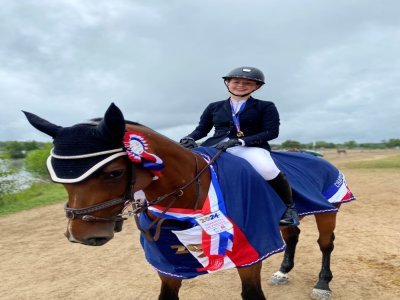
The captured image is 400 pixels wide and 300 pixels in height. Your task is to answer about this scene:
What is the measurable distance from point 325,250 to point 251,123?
226cm

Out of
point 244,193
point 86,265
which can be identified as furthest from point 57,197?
point 244,193

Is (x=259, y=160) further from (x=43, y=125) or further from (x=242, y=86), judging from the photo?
(x=43, y=125)

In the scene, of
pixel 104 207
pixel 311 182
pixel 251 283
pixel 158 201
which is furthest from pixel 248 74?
pixel 104 207

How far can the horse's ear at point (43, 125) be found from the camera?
222 cm

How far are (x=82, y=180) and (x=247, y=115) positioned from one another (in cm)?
189

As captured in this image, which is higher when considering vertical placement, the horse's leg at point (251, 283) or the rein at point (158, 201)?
the rein at point (158, 201)

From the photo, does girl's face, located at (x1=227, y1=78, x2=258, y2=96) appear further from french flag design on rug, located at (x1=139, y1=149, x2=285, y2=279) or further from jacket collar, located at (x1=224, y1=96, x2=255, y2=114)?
french flag design on rug, located at (x1=139, y1=149, x2=285, y2=279)

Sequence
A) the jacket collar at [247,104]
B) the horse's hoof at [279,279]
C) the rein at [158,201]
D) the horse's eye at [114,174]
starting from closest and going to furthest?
the horse's eye at [114,174] < the rein at [158,201] < the jacket collar at [247,104] < the horse's hoof at [279,279]

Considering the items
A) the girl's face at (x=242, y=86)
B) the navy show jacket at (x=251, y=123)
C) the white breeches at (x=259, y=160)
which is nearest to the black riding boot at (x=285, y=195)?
the white breeches at (x=259, y=160)

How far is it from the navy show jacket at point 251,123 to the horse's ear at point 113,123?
1466 millimetres

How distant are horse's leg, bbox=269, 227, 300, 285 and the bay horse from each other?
1.92 metres

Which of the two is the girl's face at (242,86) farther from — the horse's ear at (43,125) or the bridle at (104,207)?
the horse's ear at (43,125)

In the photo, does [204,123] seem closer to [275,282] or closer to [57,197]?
[275,282]

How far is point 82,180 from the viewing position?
6.71 ft
